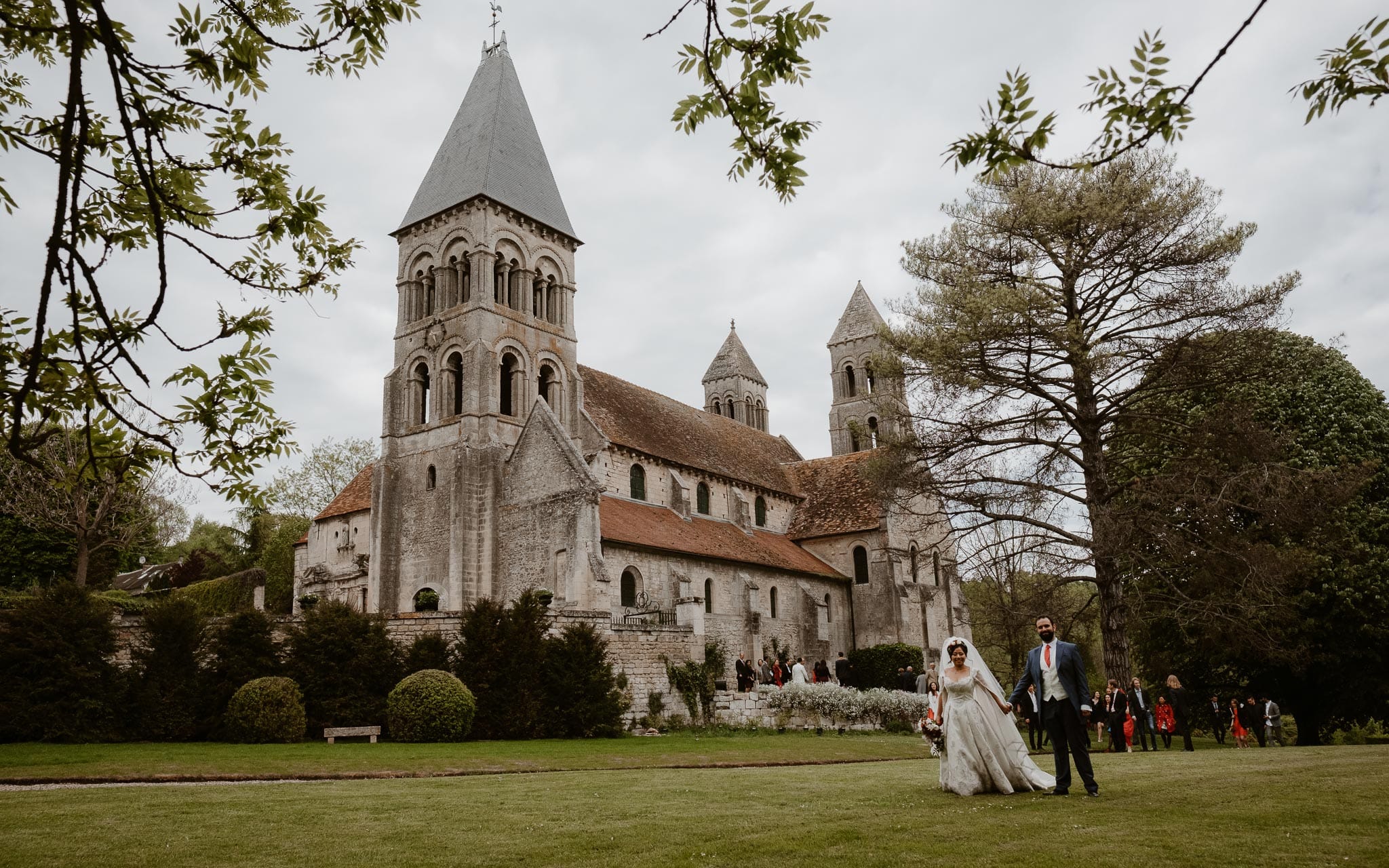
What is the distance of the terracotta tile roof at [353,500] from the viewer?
→ 1526 inches

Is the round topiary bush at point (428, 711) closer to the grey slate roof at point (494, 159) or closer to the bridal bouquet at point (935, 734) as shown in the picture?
the bridal bouquet at point (935, 734)

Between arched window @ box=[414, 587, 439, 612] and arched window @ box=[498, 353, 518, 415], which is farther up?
arched window @ box=[498, 353, 518, 415]

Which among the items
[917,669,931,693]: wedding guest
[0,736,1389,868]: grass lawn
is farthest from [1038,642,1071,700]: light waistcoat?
[917,669,931,693]: wedding guest

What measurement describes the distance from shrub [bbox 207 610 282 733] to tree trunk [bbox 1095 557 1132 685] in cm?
1755

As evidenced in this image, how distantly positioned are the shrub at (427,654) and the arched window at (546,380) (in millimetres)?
14374

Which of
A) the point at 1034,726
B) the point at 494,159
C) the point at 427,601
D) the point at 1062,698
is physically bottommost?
the point at 1034,726

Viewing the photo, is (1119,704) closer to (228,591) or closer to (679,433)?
(679,433)

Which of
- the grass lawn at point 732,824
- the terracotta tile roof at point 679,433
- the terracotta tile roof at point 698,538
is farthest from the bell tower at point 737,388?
the grass lawn at point 732,824

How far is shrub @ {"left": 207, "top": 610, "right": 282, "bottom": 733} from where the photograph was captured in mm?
19281

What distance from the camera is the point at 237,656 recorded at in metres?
19.6

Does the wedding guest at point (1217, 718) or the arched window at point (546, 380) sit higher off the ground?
the arched window at point (546, 380)

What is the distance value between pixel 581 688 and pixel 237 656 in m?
7.45

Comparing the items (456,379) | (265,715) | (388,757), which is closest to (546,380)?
(456,379)

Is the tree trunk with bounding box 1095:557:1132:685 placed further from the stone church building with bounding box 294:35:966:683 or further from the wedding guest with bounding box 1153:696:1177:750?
the stone church building with bounding box 294:35:966:683
